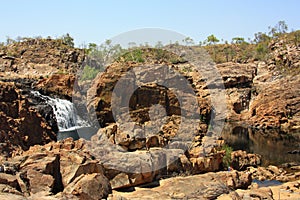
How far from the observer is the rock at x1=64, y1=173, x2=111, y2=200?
31.1 ft

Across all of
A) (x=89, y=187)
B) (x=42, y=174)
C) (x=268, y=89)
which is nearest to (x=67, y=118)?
(x=42, y=174)

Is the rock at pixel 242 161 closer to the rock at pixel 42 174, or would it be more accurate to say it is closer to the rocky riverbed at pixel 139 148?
the rocky riverbed at pixel 139 148

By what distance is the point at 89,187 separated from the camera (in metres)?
9.70

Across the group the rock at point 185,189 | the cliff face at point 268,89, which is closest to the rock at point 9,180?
the rock at point 185,189

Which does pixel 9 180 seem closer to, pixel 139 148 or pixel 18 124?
pixel 139 148

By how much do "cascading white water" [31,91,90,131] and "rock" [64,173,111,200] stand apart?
1564cm

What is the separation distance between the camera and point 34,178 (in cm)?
989

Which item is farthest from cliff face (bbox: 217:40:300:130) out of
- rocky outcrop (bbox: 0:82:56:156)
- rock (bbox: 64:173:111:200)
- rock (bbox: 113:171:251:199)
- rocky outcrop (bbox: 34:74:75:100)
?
rock (bbox: 64:173:111:200)

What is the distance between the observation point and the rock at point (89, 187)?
31.1 ft

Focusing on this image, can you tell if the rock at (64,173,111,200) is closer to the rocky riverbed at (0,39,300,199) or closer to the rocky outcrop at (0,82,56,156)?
the rocky riverbed at (0,39,300,199)

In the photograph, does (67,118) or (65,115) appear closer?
(67,118)

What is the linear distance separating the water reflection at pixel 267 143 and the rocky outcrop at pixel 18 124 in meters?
12.9

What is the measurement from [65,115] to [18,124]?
989 centimetres

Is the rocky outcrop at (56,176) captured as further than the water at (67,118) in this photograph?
No
